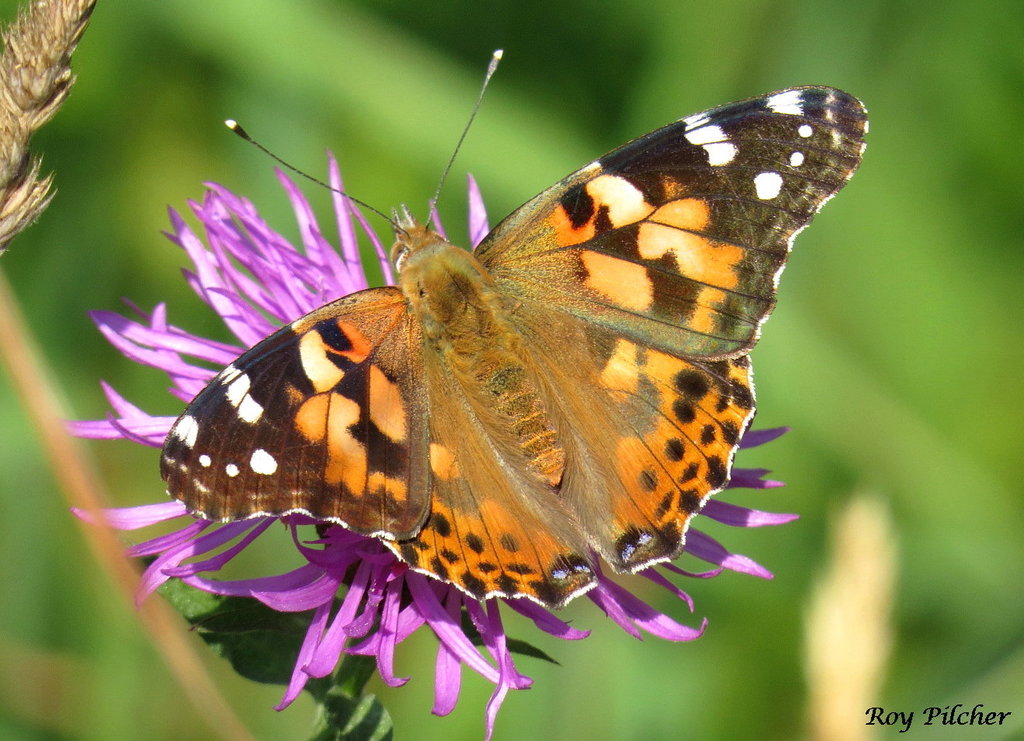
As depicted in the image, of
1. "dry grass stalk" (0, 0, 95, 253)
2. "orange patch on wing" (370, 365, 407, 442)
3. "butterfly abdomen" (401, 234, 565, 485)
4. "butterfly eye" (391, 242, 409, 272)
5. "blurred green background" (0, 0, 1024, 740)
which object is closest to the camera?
"dry grass stalk" (0, 0, 95, 253)

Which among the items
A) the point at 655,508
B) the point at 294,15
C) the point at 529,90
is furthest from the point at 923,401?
the point at 294,15

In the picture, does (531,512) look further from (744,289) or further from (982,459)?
(982,459)

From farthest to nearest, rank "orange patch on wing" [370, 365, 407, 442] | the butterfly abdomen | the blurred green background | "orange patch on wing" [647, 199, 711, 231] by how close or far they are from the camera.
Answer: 1. the blurred green background
2. "orange patch on wing" [647, 199, 711, 231]
3. the butterfly abdomen
4. "orange patch on wing" [370, 365, 407, 442]

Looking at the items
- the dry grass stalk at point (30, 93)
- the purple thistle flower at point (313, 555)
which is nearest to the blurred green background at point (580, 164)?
the purple thistle flower at point (313, 555)

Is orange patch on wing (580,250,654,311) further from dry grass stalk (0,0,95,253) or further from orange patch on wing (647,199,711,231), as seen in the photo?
dry grass stalk (0,0,95,253)

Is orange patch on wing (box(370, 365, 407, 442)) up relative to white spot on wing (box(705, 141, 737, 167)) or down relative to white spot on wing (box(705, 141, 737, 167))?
down

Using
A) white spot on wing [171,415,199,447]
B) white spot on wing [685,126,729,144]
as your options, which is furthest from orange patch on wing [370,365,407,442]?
white spot on wing [685,126,729,144]

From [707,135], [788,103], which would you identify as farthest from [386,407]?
[788,103]
